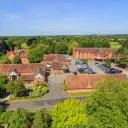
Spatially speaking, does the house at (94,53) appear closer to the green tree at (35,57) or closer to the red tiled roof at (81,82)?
the green tree at (35,57)

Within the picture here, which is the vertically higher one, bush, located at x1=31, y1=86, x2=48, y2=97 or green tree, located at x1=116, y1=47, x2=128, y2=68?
green tree, located at x1=116, y1=47, x2=128, y2=68

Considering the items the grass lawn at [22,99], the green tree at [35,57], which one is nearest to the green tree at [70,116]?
the grass lawn at [22,99]

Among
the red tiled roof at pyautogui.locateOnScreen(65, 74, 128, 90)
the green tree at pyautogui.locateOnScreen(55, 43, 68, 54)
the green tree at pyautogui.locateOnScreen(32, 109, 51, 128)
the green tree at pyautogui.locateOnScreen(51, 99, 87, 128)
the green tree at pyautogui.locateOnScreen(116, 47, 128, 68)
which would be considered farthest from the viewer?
the green tree at pyautogui.locateOnScreen(55, 43, 68, 54)

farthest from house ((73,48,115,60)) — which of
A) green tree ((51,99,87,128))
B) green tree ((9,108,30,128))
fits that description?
green tree ((9,108,30,128))

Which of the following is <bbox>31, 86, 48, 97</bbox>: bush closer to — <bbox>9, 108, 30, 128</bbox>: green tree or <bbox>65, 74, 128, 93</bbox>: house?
<bbox>65, 74, 128, 93</bbox>: house

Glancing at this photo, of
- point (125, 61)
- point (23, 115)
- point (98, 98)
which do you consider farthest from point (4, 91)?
point (125, 61)

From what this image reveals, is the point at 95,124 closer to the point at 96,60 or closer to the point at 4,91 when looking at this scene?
the point at 4,91
